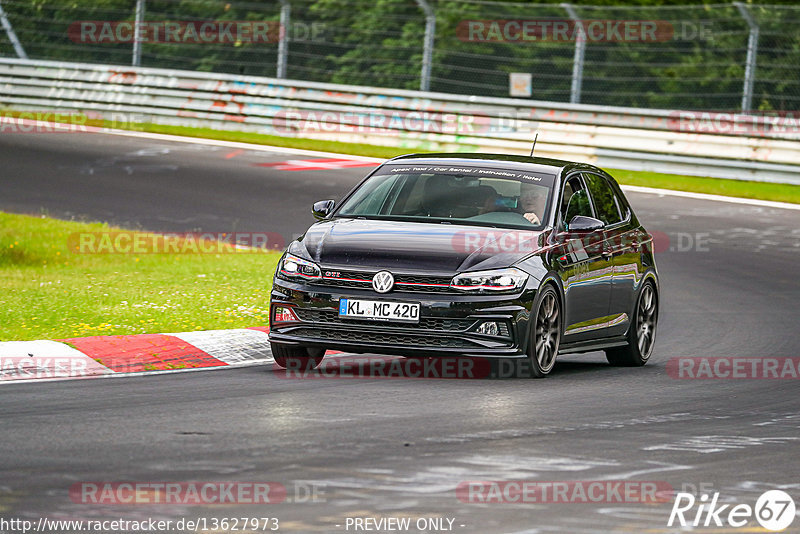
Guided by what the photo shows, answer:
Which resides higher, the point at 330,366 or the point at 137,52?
the point at 137,52

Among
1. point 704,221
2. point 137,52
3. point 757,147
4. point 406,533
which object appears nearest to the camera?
point 406,533

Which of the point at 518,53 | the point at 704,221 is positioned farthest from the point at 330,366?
the point at 518,53

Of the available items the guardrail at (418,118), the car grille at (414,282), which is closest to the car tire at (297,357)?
the car grille at (414,282)

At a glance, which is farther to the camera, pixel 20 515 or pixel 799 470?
pixel 799 470

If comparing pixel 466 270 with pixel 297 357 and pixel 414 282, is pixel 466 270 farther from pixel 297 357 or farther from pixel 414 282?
pixel 297 357

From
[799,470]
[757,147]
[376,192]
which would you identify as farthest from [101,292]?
[757,147]

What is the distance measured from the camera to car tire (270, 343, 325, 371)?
36.4 ft

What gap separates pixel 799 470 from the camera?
7719 millimetres

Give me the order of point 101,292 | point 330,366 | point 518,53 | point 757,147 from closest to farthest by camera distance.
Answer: point 330,366 → point 101,292 → point 757,147 → point 518,53

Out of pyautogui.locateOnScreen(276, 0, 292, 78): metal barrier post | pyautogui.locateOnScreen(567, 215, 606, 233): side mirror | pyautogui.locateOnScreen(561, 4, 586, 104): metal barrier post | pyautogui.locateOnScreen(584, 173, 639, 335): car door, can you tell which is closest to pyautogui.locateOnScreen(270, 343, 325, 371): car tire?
pyautogui.locateOnScreen(567, 215, 606, 233): side mirror

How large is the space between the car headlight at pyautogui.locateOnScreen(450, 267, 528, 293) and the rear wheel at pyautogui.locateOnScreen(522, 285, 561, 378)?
24 centimetres

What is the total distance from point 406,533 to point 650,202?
1796 centimetres

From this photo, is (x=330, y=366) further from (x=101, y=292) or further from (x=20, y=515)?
(x=20, y=515)

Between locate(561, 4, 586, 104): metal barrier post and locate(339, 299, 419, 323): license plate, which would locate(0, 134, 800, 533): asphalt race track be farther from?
locate(561, 4, 586, 104): metal barrier post
